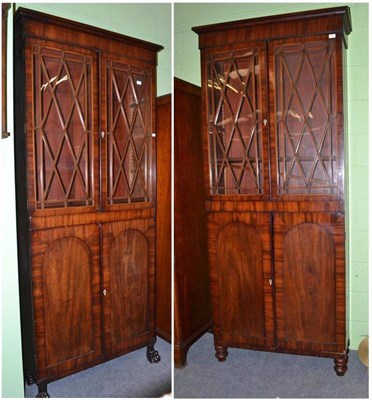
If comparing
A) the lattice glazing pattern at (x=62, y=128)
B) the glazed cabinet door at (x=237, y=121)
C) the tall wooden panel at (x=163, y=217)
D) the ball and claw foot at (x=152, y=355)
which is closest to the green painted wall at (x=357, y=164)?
the glazed cabinet door at (x=237, y=121)

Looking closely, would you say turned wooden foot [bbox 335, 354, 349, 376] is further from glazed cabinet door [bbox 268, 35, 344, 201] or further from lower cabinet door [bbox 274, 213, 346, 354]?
glazed cabinet door [bbox 268, 35, 344, 201]

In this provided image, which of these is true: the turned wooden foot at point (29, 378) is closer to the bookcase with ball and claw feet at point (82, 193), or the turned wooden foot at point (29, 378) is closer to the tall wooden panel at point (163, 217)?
the bookcase with ball and claw feet at point (82, 193)

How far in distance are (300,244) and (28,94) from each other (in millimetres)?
1383

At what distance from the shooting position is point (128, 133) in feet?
6.04

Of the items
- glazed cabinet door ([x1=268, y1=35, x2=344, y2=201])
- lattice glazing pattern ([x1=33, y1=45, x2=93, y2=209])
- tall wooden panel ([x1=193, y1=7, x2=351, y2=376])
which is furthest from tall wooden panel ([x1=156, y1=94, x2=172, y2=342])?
glazed cabinet door ([x1=268, y1=35, x2=344, y2=201])

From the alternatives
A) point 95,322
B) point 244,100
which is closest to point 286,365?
point 95,322

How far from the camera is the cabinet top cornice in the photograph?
1764 millimetres

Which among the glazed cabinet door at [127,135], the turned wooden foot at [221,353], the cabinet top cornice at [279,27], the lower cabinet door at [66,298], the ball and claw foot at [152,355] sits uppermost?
the cabinet top cornice at [279,27]

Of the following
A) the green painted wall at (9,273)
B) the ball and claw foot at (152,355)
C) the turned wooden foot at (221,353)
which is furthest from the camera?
the turned wooden foot at (221,353)

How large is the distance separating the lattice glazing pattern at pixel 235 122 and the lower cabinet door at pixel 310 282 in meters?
0.28

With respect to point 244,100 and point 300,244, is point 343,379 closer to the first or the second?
point 300,244

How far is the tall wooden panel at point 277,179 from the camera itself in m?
1.82

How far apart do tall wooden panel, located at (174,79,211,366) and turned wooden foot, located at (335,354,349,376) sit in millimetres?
708

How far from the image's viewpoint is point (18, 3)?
62.2 inches
